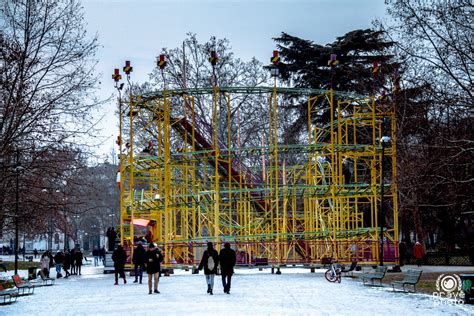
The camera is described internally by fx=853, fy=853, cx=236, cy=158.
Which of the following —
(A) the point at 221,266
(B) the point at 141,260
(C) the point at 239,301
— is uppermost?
(B) the point at 141,260

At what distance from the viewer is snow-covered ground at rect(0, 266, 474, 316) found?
20344 mm

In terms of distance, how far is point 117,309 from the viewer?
21.8 metres

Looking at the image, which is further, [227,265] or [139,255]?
[139,255]

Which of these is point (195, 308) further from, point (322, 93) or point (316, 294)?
point (322, 93)

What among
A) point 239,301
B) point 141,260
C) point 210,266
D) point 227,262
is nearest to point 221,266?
point 227,262

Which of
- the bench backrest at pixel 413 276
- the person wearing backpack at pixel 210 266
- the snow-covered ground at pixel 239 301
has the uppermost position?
the person wearing backpack at pixel 210 266

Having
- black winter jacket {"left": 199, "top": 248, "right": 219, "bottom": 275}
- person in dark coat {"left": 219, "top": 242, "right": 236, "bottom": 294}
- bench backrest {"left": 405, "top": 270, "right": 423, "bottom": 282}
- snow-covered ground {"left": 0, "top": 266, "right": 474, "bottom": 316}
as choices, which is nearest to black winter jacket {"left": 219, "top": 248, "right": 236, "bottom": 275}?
person in dark coat {"left": 219, "top": 242, "right": 236, "bottom": 294}

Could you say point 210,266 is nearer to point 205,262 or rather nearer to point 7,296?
point 205,262

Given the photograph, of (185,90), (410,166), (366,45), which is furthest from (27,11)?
(366,45)

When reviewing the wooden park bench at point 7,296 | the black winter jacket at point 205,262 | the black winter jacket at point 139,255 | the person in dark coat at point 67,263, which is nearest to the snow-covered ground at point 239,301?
the wooden park bench at point 7,296

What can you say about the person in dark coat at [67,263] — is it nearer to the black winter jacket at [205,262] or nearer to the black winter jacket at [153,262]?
the black winter jacket at [153,262]

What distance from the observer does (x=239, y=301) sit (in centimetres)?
2319

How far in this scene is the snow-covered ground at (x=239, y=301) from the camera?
66.7ft

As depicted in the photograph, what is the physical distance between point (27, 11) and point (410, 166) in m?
18.3
